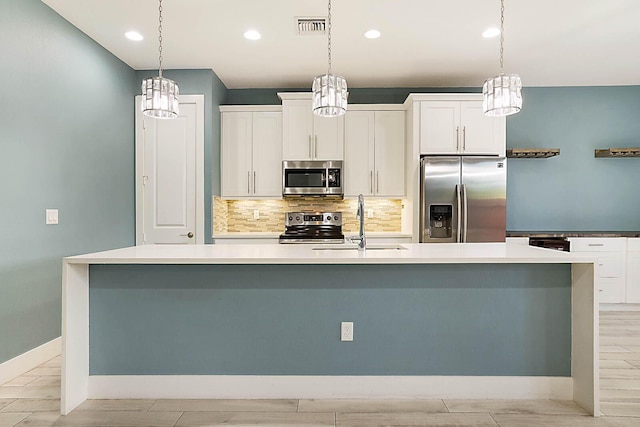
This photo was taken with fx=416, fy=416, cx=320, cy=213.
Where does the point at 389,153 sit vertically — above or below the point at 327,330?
above

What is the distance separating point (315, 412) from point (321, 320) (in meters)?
0.50

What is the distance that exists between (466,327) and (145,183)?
3.60m

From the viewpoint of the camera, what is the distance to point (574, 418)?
7.34 ft

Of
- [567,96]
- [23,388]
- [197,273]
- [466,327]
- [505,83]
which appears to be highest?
[567,96]

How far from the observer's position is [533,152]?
4.89 meters

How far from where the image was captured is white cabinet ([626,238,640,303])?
15.2 ft

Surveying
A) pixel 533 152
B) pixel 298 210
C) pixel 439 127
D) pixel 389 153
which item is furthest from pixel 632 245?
pixel 298 210

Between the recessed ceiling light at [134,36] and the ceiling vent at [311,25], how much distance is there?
1416 millimetres

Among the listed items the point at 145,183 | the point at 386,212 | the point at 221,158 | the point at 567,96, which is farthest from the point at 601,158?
the point at 145,183

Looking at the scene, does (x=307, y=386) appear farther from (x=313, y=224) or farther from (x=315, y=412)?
(x=313, y=224)

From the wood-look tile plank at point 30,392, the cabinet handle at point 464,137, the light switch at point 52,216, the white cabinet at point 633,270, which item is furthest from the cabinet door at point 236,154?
the white cabinet at point 633,270

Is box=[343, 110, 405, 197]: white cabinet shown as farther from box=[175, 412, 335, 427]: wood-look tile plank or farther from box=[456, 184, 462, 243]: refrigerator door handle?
box=[175, 412, 335, 427]: wood-look tile plank

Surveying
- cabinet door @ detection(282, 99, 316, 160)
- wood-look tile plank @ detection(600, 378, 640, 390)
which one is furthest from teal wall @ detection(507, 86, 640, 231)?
wood-look tile plank @ detection(600, 378, 640, 390)

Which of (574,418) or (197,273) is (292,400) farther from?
(574,418)
